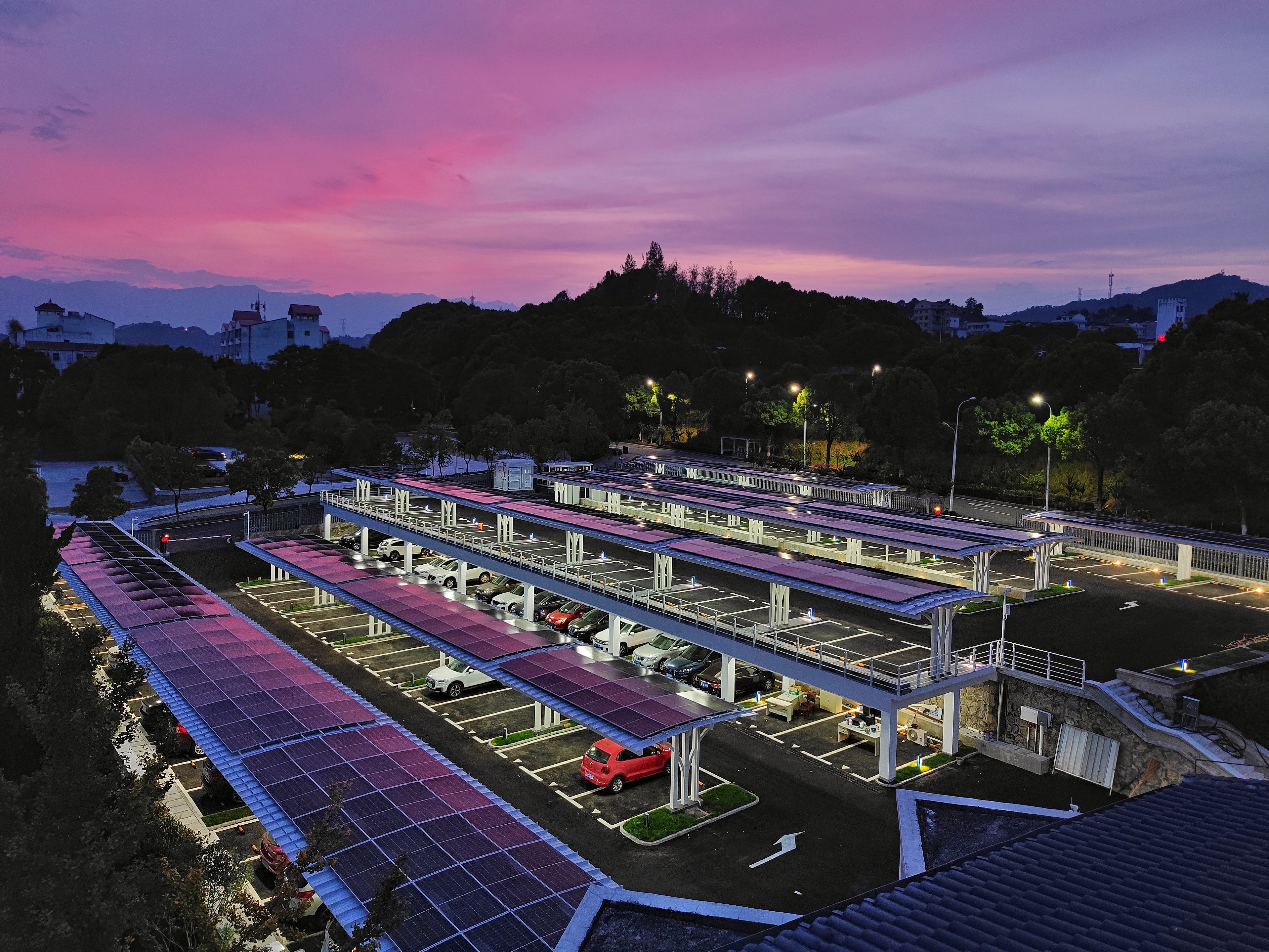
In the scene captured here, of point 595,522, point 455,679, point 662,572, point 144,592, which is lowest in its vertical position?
point 455,679

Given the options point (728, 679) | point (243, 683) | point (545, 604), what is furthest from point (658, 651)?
point (243, 683)

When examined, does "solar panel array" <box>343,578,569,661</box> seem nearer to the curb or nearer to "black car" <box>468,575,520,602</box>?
"black car" <box>468,575,520,602</box>

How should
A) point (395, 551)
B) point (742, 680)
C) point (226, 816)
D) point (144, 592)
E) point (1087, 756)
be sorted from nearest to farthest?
point (226, 816) → point (1087, 756) → point (742, 680) → point (144, 592) → point (395, 551)

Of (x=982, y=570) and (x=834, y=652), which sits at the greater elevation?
(x=982, y=570)

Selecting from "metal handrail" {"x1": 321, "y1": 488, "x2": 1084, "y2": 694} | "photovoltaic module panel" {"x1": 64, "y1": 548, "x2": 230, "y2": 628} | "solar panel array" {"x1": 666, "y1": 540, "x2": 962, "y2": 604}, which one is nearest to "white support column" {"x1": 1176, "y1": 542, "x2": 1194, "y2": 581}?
"metal handrail" {"x1": 321, "y1": 488, "x2": 1084, "y2": 694}

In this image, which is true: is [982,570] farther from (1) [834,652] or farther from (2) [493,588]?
(2) [493,588]

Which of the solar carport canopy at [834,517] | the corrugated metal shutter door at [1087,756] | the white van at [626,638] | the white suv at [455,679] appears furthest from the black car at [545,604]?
the corrugated metal shutter door at [1087,756]
